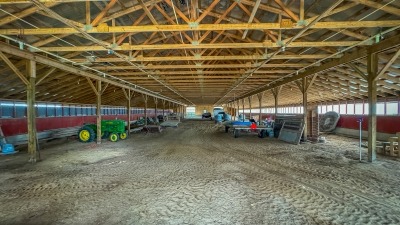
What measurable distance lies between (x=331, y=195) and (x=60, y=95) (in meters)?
17.3

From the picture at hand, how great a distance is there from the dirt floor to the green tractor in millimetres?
5136

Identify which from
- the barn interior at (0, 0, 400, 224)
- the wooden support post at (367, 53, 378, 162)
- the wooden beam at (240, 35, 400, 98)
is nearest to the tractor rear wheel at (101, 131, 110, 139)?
the barn interior at (0, 0, 400, 224)

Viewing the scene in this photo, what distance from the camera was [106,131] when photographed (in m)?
14.6

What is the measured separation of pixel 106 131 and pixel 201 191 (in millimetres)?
11264

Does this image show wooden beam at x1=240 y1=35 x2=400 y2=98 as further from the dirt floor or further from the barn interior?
the dirt floor

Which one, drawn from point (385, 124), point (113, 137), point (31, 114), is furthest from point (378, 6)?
point (113, 137)

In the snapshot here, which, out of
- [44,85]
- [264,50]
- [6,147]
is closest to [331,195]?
[264,50]

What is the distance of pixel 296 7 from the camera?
6.74 m

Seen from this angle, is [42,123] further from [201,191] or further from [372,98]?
[372,98]

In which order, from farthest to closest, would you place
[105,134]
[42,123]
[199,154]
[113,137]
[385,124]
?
1. [42,123]
2. [105,134]
3. [113,137]
4. [385,124]
5. [199,154]

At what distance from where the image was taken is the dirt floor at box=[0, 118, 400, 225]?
3836 millimetres

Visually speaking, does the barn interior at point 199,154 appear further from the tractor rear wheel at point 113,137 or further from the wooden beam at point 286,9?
the tractor rear wheel at point 113,137

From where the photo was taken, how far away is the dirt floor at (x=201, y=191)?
12.6ft

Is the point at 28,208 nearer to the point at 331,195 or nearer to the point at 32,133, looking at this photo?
the point at 32,133
